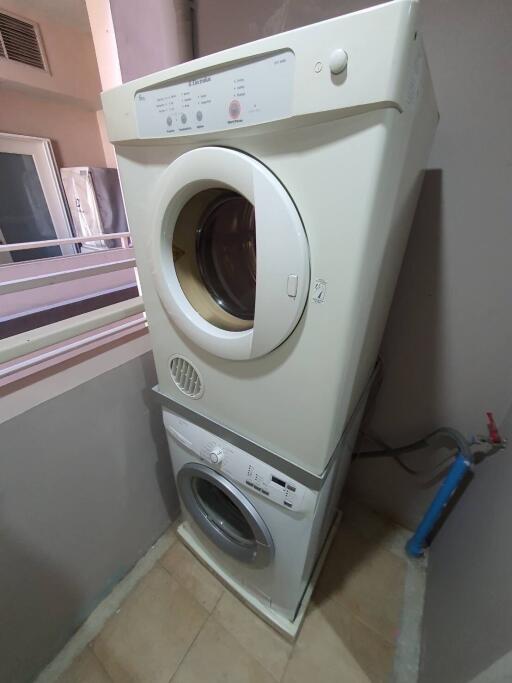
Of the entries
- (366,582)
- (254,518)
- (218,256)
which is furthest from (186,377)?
(366,582)

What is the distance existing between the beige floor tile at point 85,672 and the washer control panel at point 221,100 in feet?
4.98

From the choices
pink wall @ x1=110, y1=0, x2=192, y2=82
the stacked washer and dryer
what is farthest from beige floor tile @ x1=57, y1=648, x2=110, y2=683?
pink wall @ x1=110, y1=0, x2=192, y2=82

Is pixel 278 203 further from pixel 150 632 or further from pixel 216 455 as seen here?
pixel 150 632

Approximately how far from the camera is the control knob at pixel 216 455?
769 mm

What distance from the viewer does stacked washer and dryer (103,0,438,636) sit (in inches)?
13.6

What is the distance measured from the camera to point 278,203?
42 centimetres

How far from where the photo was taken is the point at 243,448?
0.73 metres

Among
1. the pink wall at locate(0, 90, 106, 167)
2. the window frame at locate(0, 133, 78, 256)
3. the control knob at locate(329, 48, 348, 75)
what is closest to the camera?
the control knob at locate(329, 48, 348, 75)

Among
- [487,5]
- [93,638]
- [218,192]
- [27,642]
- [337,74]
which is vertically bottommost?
[93,638]

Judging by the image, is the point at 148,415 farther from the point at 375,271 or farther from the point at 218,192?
the point at 375,271

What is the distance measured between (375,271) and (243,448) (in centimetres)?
52

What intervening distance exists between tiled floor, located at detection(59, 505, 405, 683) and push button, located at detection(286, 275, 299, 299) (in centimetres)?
122

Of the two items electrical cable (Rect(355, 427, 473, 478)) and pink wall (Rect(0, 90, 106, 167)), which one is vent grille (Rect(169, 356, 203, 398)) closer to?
electrical cable (Rect(355, 427, 473, 478))

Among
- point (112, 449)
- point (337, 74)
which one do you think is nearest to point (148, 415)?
point (112, 449)
